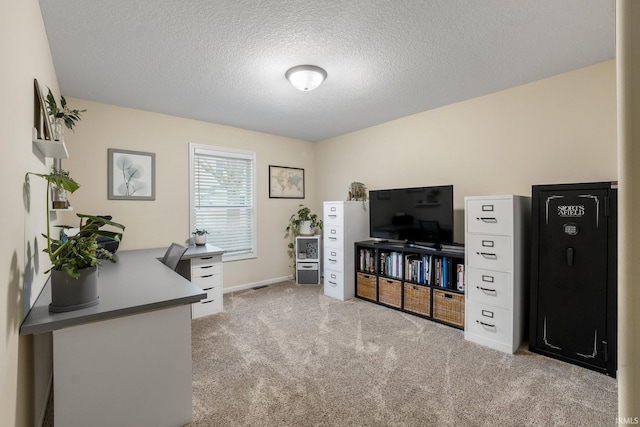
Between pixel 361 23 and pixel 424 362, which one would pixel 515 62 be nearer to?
pixel 361 23

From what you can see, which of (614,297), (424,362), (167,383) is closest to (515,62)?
(614,297)

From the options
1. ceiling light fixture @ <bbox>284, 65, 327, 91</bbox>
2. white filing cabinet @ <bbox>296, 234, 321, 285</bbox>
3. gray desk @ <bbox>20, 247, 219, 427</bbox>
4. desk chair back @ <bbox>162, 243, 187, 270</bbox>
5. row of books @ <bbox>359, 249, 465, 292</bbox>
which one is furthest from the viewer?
white filing cabinet @ <bbox>296, 234, 321, 285</bbox>

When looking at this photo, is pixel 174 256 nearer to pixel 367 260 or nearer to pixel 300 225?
pixel 367 260

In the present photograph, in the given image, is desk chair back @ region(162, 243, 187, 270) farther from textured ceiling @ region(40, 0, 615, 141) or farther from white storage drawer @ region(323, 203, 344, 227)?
white storage drawer @ region(323, 203, 344, 227)

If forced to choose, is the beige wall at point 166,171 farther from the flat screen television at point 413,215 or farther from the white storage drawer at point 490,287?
the white storage drawer at point 490,287

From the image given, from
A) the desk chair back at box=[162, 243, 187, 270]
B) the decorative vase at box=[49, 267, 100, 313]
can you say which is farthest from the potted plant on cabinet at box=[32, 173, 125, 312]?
the desk chair back at box=[162, 243, 187, 270]

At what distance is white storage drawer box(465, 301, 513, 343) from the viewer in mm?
2570

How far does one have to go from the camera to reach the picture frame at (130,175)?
11.3 feet

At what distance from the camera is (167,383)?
162cm

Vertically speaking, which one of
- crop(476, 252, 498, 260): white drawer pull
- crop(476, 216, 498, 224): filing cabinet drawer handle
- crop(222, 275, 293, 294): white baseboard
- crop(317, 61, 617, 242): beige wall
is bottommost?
crop(222, 275, 293, 294): white baseboard

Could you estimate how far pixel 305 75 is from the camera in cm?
254

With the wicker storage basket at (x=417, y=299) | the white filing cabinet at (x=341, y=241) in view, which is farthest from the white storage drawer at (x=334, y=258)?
the wicker storage basket at (x=417, y=299)

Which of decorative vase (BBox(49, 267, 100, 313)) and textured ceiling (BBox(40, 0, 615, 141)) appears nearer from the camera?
decorative vase (BBox(49, 267, 100, 313))

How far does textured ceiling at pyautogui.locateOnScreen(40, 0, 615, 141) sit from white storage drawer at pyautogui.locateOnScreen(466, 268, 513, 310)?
182 cm
